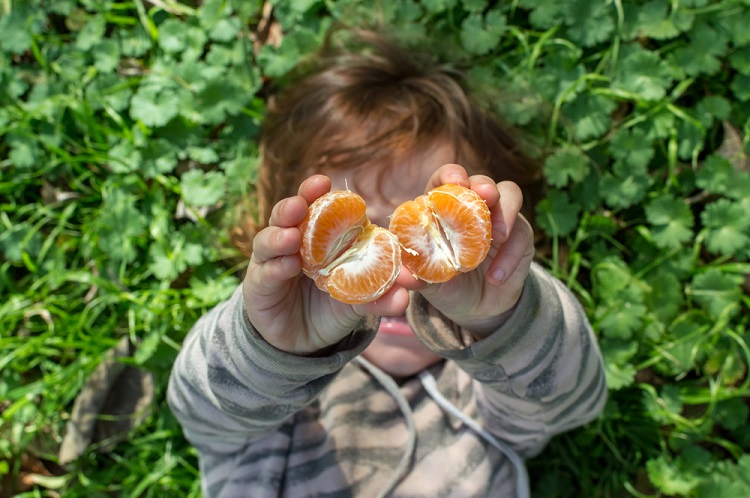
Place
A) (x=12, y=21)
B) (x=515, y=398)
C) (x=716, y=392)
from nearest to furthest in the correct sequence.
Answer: (x=515, y=398)
(x=716, y=392)
(x=12, y=21)

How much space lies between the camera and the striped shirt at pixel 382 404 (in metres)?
1.50

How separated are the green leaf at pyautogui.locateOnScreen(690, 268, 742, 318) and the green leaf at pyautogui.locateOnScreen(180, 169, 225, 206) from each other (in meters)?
1.72

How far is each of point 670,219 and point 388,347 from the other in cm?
110

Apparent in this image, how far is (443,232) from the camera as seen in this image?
122cm

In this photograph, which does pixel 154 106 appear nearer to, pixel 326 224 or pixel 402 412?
pixel 402 412

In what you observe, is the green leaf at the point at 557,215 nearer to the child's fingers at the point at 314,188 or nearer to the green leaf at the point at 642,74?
the green leaf at the point at 642,74

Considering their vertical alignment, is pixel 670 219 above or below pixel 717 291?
above

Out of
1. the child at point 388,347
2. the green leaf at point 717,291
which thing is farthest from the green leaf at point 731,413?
the child at point 388,347

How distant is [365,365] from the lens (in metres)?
2.03

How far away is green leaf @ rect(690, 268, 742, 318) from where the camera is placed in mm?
2225

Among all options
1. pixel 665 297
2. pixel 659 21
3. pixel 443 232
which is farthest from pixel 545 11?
pixel 443 232

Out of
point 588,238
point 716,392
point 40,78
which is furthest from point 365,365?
point 40,78

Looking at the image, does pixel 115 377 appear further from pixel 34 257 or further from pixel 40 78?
pixel 40 78

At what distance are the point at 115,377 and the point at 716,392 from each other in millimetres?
2171
